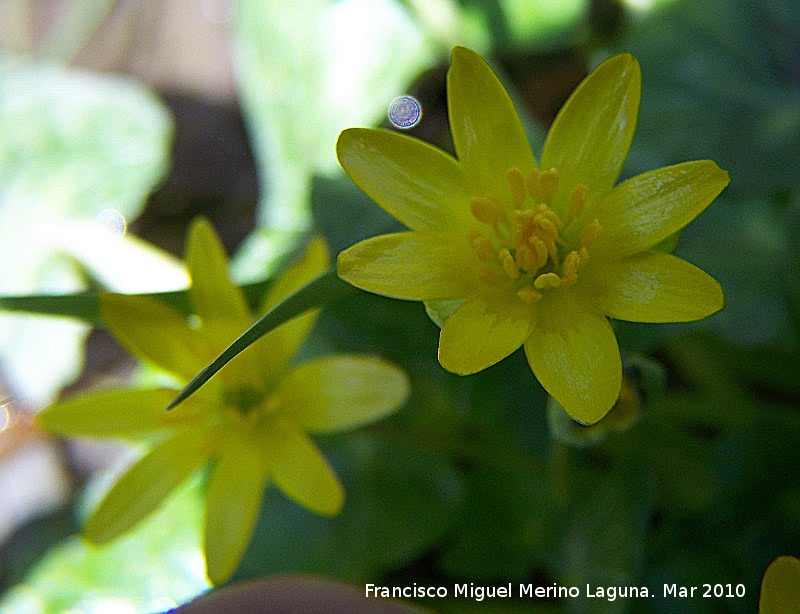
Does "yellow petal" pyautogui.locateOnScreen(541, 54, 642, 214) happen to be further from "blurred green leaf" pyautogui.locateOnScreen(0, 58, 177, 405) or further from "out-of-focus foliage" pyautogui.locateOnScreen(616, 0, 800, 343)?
"blurred green leaf" pyautogui.locateOnScreen(0, 58, 177, 405)

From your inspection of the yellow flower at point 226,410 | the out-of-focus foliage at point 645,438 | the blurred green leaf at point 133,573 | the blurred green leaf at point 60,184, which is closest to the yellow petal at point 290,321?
the yellow flower at point 226,410

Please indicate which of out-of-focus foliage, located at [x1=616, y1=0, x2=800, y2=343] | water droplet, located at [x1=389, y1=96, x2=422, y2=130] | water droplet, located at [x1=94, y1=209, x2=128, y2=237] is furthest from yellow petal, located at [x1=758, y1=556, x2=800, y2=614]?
water droplet, located at [x1=94, y1=209, x2=128, y2=237]

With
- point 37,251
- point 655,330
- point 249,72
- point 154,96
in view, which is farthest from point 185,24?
point 655,330

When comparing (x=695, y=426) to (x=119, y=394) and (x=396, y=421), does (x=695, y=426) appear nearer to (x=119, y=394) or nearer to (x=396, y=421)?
(x=396, y=421)

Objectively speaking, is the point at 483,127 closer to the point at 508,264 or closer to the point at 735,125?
the point at 508,264

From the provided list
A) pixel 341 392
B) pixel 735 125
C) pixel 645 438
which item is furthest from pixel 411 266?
pixel 735 125

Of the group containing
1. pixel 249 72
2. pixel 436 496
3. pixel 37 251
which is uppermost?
pixel 249 72

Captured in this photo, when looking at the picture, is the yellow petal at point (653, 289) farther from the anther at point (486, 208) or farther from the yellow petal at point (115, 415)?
the yellow petal at point (115, 415)
